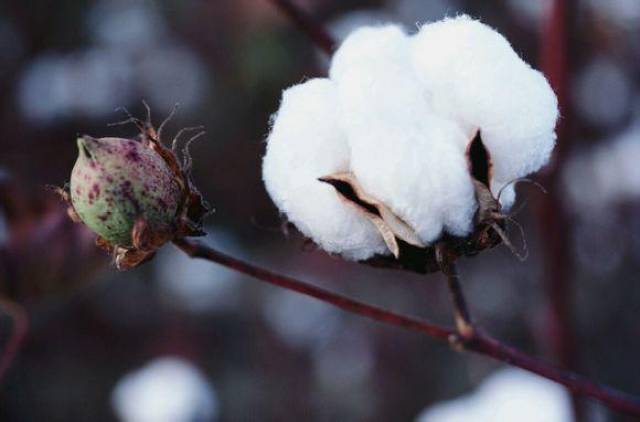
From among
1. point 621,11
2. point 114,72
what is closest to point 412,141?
point 621,11

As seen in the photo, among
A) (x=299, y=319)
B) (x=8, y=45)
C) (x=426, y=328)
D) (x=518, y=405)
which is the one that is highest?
(x=426, y=328)

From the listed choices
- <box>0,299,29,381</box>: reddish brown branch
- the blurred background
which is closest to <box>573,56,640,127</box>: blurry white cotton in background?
the blurred background

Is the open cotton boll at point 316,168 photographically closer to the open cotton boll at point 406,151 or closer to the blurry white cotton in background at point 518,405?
the open cotton boll at point 406,151

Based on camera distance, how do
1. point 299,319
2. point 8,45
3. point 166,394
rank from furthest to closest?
point 299,319 → point 8,45 → point 166,394

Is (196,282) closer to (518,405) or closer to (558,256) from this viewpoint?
(518,405)

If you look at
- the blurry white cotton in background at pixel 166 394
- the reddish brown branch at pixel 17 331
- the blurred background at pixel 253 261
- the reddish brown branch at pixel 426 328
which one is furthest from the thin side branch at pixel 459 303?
the blurred background at pixel 253 261

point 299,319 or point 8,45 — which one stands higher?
point 8,45

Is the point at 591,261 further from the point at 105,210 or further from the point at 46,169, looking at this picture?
the point at 105,210
